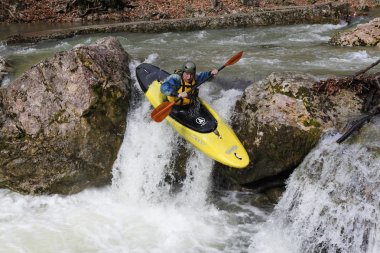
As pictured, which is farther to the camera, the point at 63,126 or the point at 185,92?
the point at 63,126

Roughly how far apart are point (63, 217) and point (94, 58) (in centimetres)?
275

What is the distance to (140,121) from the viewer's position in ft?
22.4

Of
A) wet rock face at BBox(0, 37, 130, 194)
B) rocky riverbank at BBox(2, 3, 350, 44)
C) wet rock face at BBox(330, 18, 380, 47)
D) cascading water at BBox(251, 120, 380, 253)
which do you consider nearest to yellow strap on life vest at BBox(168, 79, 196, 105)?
wet rock face at BBox(0, 37, 130, 194)

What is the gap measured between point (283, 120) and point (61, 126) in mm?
3612

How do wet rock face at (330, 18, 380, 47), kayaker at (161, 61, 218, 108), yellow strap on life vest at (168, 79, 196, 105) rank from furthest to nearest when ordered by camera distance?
wet rock face at (330, 18, 380, 47) < yellow strap on life vest at (168, 79, 196, 105) < kayaker at (161, 61, 218, 108)

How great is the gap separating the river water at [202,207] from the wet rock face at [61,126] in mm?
235

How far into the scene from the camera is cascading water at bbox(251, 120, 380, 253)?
15.2ft

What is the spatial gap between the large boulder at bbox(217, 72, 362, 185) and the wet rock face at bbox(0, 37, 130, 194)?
2.17m

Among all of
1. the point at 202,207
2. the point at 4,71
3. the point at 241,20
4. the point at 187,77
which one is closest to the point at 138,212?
the point at 202,207

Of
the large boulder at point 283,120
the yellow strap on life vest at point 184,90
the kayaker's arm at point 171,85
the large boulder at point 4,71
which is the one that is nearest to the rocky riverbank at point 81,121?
the large boulder at point 283,120

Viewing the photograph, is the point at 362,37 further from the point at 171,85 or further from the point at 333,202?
the point at 333,202

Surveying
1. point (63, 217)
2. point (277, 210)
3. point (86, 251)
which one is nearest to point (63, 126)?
point (63, 217)

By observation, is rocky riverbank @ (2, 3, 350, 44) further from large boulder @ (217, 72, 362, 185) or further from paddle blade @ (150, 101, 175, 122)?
paddle blade @ (150, 101, 175, 122)

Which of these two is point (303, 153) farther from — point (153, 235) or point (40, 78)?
point (40, 78)
